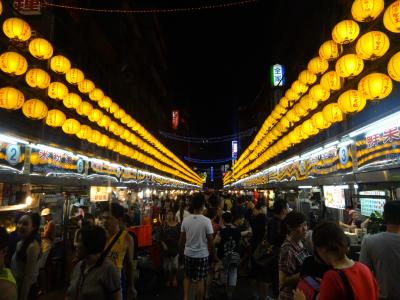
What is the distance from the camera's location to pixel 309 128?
11797mm

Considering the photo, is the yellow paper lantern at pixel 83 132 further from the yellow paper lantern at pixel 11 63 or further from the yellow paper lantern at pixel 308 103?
the yellow paper lantern at pixel 308 103

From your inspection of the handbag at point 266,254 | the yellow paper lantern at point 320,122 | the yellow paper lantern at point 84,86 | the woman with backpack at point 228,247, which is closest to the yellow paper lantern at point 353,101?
the yellow paper lantern at point 320,122

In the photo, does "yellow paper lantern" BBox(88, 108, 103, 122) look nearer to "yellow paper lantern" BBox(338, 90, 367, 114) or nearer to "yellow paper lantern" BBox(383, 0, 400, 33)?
"yellow paper lantern" BBox(338, 90, 367, 114)

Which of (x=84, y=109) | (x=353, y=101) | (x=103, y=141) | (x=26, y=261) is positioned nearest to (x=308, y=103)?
(x=353, y=101)

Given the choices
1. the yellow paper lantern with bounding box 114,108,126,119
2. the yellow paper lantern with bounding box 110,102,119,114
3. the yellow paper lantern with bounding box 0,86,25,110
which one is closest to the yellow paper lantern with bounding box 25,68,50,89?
the yellow paper lantern with bounding box 0,86,25,110

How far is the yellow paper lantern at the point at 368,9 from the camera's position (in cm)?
686

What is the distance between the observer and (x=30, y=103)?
874 cm

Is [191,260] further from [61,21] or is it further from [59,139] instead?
[61,21]

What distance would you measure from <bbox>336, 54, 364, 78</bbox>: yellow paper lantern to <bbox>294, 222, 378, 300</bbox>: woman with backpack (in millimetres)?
6281

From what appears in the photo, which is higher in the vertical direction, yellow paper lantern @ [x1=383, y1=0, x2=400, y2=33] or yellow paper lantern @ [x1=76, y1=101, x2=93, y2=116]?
yellow paper lantern @ [x1=383, y1=0, x2=400, y2=33]

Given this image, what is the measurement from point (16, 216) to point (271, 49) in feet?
124

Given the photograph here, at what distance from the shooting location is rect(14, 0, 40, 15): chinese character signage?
1262cm

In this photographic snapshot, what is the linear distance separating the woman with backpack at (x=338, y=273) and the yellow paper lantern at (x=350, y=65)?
6.28 m

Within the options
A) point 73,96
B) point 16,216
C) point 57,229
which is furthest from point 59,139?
point 16,216
